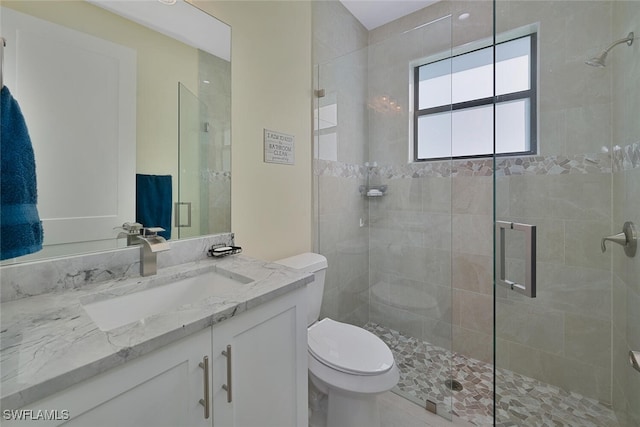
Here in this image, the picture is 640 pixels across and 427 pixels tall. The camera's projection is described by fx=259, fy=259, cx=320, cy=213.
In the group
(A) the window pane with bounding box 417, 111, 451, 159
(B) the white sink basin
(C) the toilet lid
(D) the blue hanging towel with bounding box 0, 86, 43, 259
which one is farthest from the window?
(D) the blue hanging towel with bounding box 0, 86, 43, 259

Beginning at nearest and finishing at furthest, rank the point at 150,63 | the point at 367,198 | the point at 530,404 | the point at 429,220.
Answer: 1. the point at 150,63
2. the point at 530,404
3. the point at 429,220
4. the point at 367,198

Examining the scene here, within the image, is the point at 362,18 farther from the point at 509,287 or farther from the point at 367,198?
the point at 509,287

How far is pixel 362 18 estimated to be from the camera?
2.25 meters

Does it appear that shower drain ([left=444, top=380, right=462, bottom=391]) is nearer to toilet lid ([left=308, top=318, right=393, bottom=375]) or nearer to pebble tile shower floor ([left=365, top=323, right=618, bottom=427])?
pebble tile shower floor ([left=365, top=323, right=618, bottom=427])

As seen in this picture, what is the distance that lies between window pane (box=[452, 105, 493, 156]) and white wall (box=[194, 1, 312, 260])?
109 cm

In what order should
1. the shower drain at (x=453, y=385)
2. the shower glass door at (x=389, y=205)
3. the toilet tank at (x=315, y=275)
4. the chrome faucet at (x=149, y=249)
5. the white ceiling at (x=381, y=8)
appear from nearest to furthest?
the chrome faucet at (x=149, y=249)
the toilet tank at (x=315, y=275)
the shower drain at (x=453, y=385)
the shower glass door at (x=389, y=205)
the white ceiling at (x=381, y=8)

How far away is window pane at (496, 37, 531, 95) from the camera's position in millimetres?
1385

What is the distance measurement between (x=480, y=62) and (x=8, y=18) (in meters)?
2.42

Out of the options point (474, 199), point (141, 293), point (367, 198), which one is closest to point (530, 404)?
point (474, 199)

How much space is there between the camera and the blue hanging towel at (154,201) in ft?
3.43

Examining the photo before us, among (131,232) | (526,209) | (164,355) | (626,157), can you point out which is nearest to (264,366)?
(164,355)

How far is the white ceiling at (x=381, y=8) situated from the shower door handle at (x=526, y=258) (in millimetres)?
1903

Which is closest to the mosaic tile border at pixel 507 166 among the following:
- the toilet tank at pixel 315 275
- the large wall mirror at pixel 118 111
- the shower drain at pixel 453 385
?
the toilet tank at pixel 315 275

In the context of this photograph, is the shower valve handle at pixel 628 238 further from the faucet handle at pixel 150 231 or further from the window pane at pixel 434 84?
the faucet handle at pixel 150 231
